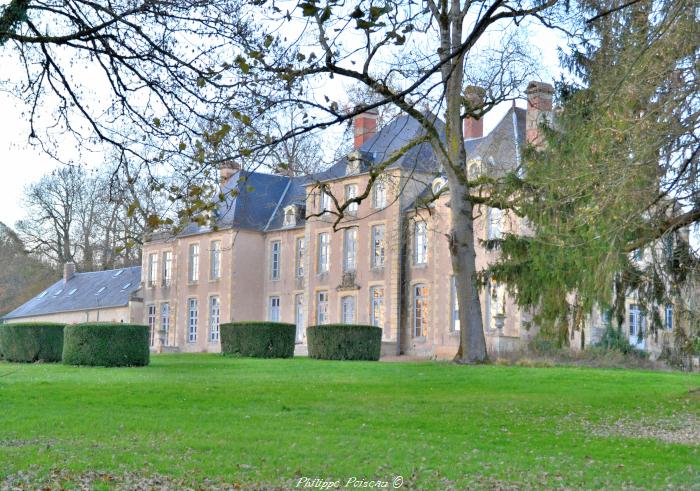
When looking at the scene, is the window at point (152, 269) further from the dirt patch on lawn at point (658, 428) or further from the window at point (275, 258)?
the dirt patch on lawn at point (658, 428)

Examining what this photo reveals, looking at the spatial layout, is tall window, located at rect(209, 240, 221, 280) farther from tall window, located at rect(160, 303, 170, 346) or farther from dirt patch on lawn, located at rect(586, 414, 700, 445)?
dirt patch on lawn, located at rect(586, 414, 700, 445)

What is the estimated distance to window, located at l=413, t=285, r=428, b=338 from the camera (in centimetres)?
3177

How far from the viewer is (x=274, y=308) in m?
39.2

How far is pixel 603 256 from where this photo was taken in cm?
1337

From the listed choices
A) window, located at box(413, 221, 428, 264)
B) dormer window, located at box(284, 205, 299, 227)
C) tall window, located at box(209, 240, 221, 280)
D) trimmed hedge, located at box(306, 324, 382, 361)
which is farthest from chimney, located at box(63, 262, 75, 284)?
trimmed hedge, located at box(306, 324, 382, 361)

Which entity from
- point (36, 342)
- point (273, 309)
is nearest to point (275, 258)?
point (273, 309)

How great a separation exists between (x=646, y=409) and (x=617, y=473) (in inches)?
198

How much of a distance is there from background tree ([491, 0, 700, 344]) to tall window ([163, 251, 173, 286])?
2875cm

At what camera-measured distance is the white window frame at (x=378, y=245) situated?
33.3m

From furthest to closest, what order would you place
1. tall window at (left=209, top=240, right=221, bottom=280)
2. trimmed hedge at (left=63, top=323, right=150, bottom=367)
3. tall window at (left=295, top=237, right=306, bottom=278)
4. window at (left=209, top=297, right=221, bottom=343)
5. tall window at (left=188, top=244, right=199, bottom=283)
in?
tall window at (left=188, top=244, right=199, bottom=283), tall window at (left=209, top=240, right=221, bottom=280), window at (left=209, top=297, right=221, bottom=343), tall window at (left=295, top=237, right=306, bottom=278), trimmed hedge at (left=63, top=323, right=150, bottom=367)

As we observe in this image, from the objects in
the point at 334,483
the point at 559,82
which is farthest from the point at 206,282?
the point at 334,483

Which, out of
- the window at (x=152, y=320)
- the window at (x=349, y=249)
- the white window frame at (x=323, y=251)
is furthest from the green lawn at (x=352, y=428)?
the window at (x=152, y=320)

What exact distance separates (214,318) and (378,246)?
32.5 ft

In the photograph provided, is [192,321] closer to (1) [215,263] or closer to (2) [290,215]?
(1) [215,263]
